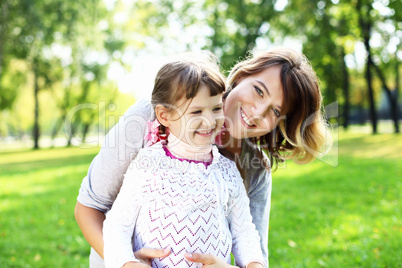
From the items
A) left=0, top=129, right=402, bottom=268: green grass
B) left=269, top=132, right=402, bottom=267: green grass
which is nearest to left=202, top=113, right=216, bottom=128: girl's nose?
left=269, top=132, right=402, bottom=267: green grass

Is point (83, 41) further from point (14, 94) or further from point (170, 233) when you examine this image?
point (170, 233)

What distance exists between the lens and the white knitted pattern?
174 cm

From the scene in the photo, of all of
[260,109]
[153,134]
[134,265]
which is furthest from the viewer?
[260,109]

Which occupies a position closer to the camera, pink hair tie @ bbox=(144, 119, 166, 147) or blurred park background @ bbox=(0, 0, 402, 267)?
pink hair tie @ bbox=(144, 119, 166, 147)

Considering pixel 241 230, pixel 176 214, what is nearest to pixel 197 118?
pixel 176 214

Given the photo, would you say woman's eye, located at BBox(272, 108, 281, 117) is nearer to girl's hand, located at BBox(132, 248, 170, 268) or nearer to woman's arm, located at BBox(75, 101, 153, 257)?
woman's arm, located at BBox(75, 101, 153, 257)

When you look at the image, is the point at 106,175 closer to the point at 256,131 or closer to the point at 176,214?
the point at 176,214

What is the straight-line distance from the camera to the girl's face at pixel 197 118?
1881 millimetres

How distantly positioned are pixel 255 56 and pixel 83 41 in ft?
83.3

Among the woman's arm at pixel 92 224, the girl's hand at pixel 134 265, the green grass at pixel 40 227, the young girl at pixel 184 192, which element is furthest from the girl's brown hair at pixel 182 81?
the green grass at pixel 40 227

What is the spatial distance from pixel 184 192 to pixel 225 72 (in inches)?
43.5

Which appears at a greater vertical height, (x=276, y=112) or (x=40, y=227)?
(x=276, y=112)

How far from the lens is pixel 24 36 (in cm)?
2269

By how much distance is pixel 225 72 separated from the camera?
2.61 m
